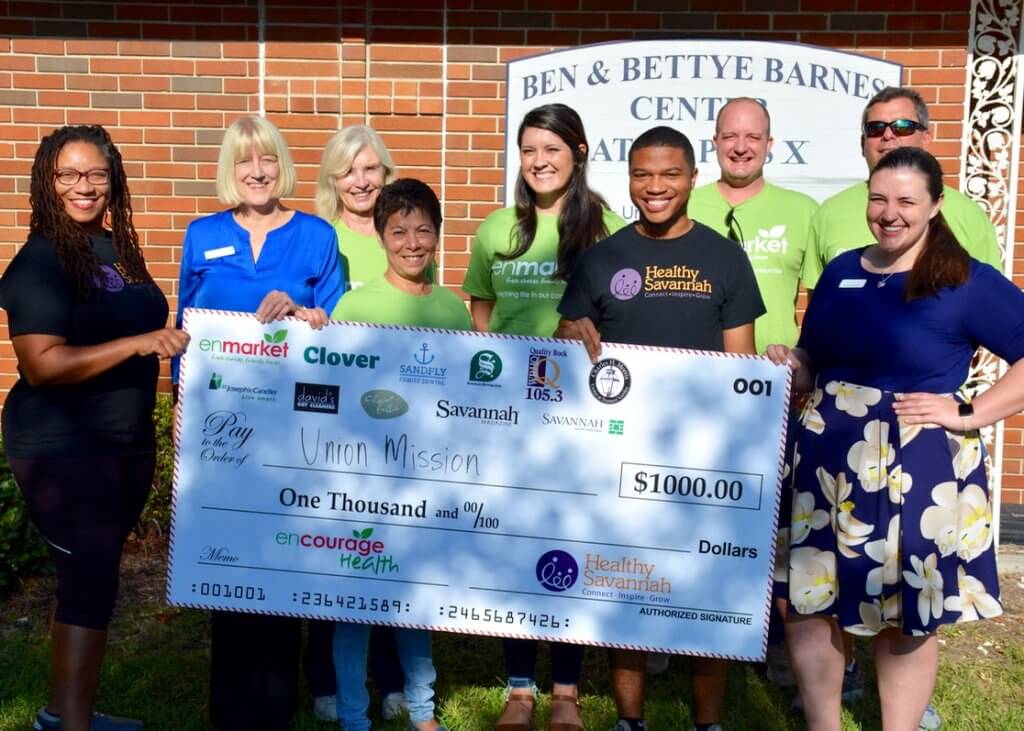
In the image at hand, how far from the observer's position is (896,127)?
4.12 metres

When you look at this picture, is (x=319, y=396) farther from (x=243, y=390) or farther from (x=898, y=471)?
(x=898, y=471)

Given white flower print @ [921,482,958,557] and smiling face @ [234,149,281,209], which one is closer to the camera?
white flower print @ [921,482,958,557]

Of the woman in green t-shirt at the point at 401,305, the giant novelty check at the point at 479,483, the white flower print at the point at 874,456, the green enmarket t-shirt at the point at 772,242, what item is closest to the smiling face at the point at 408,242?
the woman in green t-shirt at the point at 401,305

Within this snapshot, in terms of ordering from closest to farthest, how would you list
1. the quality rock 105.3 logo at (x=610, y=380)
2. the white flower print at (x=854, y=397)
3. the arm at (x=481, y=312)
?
the white flower print at (x=854, y=397) < the quality rock 105.3 logo at (x=610, y=380) < the arm at (x=481, y=312)

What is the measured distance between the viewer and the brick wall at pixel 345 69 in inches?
235

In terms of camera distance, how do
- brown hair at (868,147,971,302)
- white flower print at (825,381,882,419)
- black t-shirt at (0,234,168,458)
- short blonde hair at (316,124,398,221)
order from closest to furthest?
brown hair at (868,147,971,302), white flower print at (825,381,882,419), black t-shirt at (0,234,168,458), short blonde hair at (316,124,398,221)

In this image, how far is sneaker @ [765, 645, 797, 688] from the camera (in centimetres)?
450

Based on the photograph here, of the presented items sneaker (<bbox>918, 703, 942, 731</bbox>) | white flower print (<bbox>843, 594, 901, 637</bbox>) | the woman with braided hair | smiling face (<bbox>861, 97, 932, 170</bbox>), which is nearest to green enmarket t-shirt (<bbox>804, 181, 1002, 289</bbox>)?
smiling face (<bbox>861, 97, 932, 170</bbox>)

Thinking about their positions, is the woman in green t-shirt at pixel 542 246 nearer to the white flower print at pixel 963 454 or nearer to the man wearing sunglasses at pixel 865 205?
the man wearing sunglasses at pixel 865 205

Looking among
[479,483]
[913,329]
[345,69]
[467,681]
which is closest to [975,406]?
[913,329]

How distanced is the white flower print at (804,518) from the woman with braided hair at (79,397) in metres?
1.94

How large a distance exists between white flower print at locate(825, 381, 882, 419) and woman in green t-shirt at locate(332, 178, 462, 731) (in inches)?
48.8

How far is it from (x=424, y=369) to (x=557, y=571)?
2.52 feet

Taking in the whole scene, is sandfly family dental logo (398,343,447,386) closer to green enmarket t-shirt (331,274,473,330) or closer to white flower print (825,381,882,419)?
green enmarket t-shirt (331,274,473,330)
